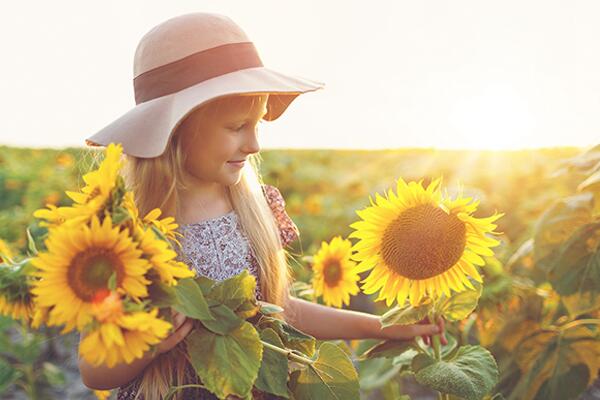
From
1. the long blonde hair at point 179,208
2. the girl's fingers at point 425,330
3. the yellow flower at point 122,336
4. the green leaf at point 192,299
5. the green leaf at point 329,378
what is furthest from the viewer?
the girl's fingers at point 425,330

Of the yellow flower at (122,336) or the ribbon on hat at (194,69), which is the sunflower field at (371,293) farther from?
the ribbon on hat at (194,69)

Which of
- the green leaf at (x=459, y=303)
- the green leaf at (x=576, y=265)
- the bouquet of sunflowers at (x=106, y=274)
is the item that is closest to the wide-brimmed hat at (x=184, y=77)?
the bouquet of sunflowers at (x=106, y=274)

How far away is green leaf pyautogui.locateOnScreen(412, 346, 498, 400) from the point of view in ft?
4.67

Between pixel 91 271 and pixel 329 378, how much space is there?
54cm

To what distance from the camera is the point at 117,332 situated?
98 centimetres

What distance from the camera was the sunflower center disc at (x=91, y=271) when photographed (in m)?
1.01

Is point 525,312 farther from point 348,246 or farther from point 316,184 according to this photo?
point 316,184

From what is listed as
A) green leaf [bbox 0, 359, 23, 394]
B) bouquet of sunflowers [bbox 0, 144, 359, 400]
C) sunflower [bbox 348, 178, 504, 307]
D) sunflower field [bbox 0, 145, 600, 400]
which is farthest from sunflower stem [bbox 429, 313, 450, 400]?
green leaf [bbox 0, 359, 23, 394]

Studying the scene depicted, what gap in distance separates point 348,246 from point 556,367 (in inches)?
27.7

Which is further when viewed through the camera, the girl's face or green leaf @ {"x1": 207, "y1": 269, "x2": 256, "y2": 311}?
the girl's face

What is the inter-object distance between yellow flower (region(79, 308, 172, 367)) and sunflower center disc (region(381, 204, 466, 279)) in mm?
609

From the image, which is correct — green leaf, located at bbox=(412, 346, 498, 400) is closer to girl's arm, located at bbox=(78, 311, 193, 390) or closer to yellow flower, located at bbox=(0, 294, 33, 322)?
girl's arm, located at bbox=(78, 311, 193, 390)

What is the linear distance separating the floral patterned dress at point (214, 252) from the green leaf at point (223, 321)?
0.44 metres

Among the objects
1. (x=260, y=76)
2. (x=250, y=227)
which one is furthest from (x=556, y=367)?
(x=260, y=76)
